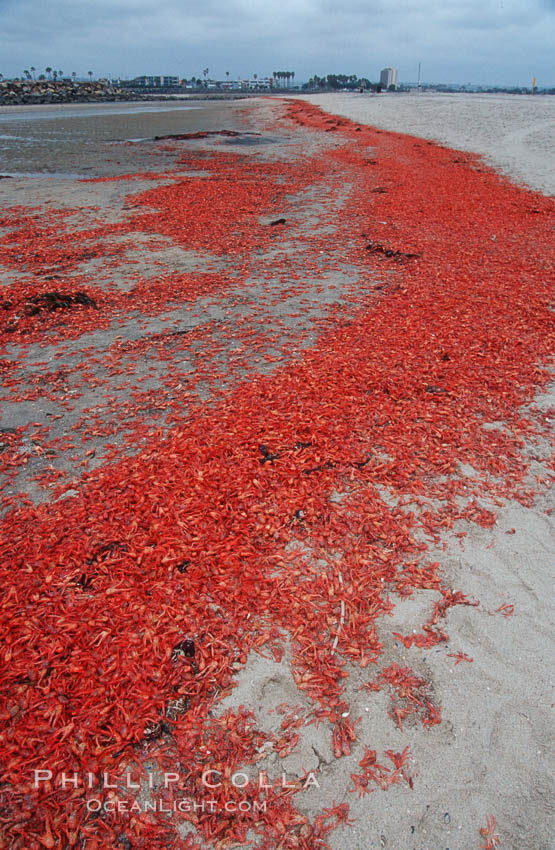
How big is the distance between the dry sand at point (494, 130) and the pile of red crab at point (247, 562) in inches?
687

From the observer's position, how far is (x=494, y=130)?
3697 cm

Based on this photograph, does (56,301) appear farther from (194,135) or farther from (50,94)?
(50,94)

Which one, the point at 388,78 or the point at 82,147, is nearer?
the point at 82,147

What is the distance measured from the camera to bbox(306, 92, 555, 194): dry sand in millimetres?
23469

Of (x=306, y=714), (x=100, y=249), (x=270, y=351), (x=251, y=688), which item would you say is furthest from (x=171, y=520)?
(x=100, y=249)

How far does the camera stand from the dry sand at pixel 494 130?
77.0 ft

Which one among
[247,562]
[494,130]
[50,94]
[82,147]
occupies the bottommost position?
[247,562]

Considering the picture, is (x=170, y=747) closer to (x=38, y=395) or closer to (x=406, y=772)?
(x=406, y=772)

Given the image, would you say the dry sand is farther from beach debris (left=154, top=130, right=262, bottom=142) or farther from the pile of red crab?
the pile of red crab

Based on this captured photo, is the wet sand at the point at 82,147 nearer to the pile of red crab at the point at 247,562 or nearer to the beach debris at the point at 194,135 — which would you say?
the beach debris at the point at 194,135

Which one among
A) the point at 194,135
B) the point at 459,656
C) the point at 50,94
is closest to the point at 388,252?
the point at 459,656

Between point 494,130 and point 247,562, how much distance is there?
44.2 m

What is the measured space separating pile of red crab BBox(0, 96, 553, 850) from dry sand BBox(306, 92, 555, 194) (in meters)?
17.4

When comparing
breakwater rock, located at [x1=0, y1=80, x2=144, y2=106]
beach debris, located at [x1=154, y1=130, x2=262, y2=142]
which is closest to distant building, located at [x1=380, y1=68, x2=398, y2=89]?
breakwater rock, located at [x1=0, y1=80, x2=144, y2=106]
